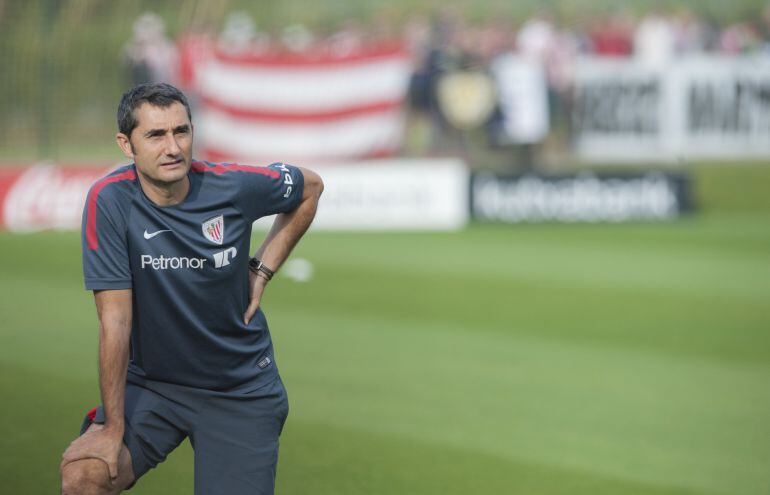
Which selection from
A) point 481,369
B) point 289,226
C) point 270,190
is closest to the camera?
point 270,190

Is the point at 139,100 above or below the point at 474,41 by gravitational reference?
below

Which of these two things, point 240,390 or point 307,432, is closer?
point 240,390

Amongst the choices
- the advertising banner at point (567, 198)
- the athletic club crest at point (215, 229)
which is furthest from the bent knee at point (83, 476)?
the advertising banner at point (567, 198)

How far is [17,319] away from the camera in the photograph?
10930mm

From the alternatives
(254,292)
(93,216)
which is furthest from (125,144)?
(254,292)

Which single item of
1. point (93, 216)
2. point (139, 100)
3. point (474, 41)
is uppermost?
point (474, 41)

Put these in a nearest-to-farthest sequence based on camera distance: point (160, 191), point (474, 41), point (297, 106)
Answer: point (160, 191), point (297, 106), point (474, 41)

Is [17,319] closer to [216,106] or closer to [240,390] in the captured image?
[240,390]

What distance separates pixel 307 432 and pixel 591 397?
219 centimetres

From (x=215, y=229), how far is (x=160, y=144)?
408 millimetres

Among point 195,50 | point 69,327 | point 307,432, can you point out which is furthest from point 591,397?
point 195,50

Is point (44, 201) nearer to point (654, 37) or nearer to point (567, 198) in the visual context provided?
point (567, 198)

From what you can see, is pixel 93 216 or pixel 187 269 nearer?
pixel 93 216

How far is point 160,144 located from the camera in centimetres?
430
